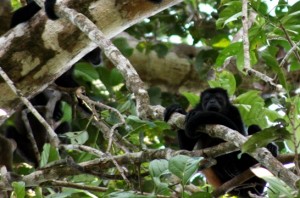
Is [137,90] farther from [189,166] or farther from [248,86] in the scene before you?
[248,86]

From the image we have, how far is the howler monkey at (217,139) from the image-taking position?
351cm

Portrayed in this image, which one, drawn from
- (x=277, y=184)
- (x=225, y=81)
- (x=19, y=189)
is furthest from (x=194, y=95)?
(x=277, y=184)

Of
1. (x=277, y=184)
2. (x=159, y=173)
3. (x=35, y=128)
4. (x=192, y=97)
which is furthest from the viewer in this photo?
(x=35, y=128)

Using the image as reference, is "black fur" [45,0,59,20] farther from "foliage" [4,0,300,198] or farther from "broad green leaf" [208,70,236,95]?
"broad green leaf" [208,70,236,95]

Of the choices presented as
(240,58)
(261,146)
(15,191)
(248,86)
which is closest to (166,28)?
(248,86)

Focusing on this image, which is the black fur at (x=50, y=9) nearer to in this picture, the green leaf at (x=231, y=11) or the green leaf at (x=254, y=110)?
the green leaf at (x=231, y=11)

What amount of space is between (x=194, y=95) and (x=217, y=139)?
23.2 inches

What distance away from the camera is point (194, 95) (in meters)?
4.41

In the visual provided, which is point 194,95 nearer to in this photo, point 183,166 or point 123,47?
point 123,47

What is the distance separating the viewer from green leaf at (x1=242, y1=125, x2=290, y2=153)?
2365mm

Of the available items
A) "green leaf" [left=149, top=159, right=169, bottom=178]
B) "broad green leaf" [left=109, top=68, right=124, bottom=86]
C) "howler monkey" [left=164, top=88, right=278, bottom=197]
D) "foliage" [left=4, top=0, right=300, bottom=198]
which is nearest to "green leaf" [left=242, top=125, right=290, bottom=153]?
"foliage" [left=4, top=0, right=300, bottom=198]

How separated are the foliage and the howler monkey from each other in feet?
0.32

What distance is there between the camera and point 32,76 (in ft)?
11.6

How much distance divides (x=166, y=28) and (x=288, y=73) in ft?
4.27
